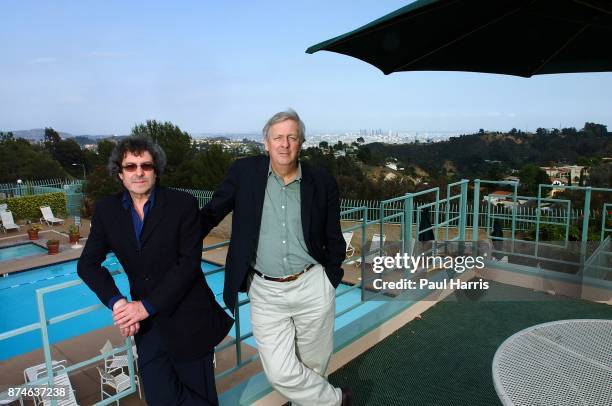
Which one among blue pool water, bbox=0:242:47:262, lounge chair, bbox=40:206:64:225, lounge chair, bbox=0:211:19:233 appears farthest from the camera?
lounge chair, bbox=40:206:64:225

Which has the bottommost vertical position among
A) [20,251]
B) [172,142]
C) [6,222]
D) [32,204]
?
[20,251]

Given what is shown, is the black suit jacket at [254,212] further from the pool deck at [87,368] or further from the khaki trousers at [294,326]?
the pool deck at [87,368]

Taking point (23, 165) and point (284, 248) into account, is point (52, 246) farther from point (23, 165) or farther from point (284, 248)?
point (23, 165)

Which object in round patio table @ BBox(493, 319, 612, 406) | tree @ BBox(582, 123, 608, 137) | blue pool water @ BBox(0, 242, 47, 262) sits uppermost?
tree @ BBox(582, 123, 608, 137)

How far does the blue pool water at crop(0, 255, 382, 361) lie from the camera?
8.48 m

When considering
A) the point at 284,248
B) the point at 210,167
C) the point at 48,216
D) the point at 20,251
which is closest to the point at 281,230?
the point at 284,248

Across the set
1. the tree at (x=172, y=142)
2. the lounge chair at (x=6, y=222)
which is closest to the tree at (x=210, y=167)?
the tree at (x=172, y=142)

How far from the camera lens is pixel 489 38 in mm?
1881

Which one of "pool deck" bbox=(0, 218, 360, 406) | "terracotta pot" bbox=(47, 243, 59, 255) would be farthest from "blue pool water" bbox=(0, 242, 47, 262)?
"pool deck" bbox=(0, 218, 360, 406)

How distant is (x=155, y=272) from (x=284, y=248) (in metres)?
0.49

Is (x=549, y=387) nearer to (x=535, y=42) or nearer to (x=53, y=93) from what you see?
(x=535, y=42)

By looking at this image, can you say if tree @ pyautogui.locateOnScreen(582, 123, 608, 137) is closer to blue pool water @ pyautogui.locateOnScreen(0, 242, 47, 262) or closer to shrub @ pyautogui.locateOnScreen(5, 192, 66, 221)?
blue pool water @ pyautogui.locateOnScreen(0, 242, 47, 262)

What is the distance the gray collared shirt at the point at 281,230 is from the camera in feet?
5.44

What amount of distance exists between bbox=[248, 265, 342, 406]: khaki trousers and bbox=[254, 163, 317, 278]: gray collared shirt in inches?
2.9
